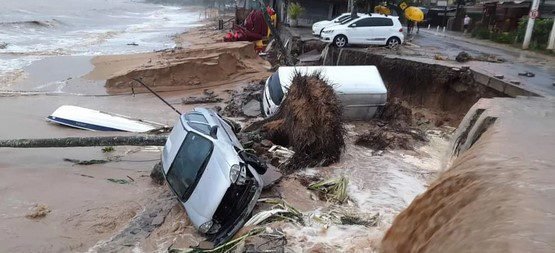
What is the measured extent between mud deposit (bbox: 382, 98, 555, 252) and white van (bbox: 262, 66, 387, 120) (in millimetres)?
3846

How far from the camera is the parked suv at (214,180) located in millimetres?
6254

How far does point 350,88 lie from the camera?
34.7 feet

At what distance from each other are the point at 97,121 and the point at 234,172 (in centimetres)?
794

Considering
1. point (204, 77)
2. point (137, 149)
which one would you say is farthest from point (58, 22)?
point (137, 149)

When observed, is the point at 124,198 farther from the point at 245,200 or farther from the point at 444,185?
the point at 444,185

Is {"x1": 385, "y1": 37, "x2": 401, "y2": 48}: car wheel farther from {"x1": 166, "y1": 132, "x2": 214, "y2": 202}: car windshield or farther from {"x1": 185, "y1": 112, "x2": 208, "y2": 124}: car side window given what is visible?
{"x1": 166, "y1": 132, "x2": 214, "y2": 202}: car windshield

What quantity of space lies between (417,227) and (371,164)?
4.28m

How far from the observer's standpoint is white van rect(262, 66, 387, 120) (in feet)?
34.8

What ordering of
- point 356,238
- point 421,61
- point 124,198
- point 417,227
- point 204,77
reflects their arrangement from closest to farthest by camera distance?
point 417,227 → point 356,238 → point 124,198 → point 421,61 → point 204,77

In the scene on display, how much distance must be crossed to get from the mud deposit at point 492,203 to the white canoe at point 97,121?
8.96 meters

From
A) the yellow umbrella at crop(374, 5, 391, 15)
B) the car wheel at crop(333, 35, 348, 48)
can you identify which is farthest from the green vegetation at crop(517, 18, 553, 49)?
the car wheel at crop(333, 35, 348, 48)

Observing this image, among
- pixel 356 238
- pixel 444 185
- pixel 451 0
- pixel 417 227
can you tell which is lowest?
pixel 356 238

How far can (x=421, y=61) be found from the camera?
14484 millimetres

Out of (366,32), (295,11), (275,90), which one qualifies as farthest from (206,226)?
(295,11)
